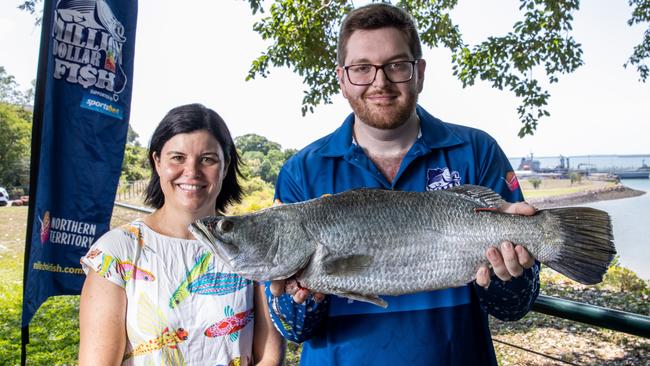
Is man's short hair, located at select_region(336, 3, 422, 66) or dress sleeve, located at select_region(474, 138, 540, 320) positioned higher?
man's short hair, located at select_region(336, 3, 422, 66)

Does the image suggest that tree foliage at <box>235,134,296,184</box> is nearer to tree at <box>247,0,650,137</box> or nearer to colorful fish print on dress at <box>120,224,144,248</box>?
tree at <box>247,0,650,137</box>

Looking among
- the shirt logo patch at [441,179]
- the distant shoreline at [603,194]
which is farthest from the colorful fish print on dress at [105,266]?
the distant shoreline at [603,194]

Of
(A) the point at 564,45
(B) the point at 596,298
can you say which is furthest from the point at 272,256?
(B) the point at 596,298

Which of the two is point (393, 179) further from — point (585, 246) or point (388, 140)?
point (585, 246)

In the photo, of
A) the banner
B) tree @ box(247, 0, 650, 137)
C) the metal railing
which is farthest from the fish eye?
tree @ box(247, 0, 650, 137)

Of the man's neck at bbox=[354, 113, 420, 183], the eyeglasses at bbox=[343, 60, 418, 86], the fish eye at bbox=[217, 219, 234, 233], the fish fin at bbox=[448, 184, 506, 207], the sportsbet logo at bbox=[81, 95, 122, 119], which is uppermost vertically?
the eyeglasses at bbox=[343, 60, 418, 86]

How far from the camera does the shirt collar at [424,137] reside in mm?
2355

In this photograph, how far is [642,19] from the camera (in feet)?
33.1

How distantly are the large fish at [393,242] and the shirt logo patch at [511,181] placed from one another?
30cm

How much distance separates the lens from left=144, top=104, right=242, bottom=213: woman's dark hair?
2580 millimetres

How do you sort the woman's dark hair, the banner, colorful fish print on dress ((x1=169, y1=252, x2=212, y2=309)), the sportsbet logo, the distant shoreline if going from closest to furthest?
colorful fish print on dress ((x1=169, y1=252, x2=212, y2=309))
the woman's dark hair
the banner
the sportsbet logo
the distant shoreline

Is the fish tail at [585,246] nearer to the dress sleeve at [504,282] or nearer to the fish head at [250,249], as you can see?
the dress sleeve at [504,282]

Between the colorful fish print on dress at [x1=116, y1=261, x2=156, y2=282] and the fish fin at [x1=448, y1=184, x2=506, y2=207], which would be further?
the colorful fish print on dress at [x1=116, y1=261, x2=156, y2=282]

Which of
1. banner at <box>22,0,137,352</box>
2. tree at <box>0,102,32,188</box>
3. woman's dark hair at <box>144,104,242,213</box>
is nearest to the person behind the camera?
woman's dark hair at <box>144,104,242,213</box>
